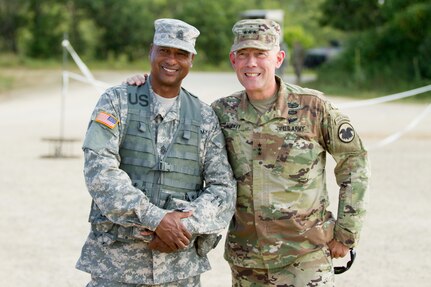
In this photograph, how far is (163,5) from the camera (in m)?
53.5

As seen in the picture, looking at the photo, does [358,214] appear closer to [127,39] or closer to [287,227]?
[287,227]

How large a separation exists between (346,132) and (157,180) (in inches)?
34.7

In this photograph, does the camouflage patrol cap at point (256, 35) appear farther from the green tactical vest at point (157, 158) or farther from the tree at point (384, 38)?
the tree at point (384, 38)

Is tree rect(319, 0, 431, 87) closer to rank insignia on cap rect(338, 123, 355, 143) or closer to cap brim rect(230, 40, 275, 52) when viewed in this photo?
rank insignia on cap rect(338, 123, 355, 143)

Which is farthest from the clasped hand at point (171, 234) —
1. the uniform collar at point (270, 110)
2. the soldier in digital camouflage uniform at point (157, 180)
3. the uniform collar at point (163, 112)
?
the uniform collar at point (270, 110)

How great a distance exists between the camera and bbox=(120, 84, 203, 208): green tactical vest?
12.3 feet

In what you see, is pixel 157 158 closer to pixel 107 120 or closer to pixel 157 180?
pixel 157 180

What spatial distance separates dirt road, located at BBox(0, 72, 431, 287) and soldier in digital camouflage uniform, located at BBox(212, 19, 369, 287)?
2356 mm

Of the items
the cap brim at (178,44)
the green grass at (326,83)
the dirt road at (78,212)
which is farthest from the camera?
the green grass at (326,83)

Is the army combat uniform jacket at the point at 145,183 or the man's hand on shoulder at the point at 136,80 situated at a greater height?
the man's hand on shoulder at the point at 136,80

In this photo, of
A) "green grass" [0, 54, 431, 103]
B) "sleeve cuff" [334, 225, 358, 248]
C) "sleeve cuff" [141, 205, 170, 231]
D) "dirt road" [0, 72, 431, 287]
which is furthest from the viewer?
"green grass" [0, 54, 431, 103]

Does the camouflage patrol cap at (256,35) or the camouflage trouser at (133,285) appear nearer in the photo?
the camouflage trouser at (133,285)

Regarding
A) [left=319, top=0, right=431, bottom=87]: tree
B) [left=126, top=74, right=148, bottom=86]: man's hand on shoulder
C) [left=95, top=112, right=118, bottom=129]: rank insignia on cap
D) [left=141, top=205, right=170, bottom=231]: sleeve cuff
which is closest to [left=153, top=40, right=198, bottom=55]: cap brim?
[left=126, top=74, right=148, bottom=86]: man's hand on shoulder

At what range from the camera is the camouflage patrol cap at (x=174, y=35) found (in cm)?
374
